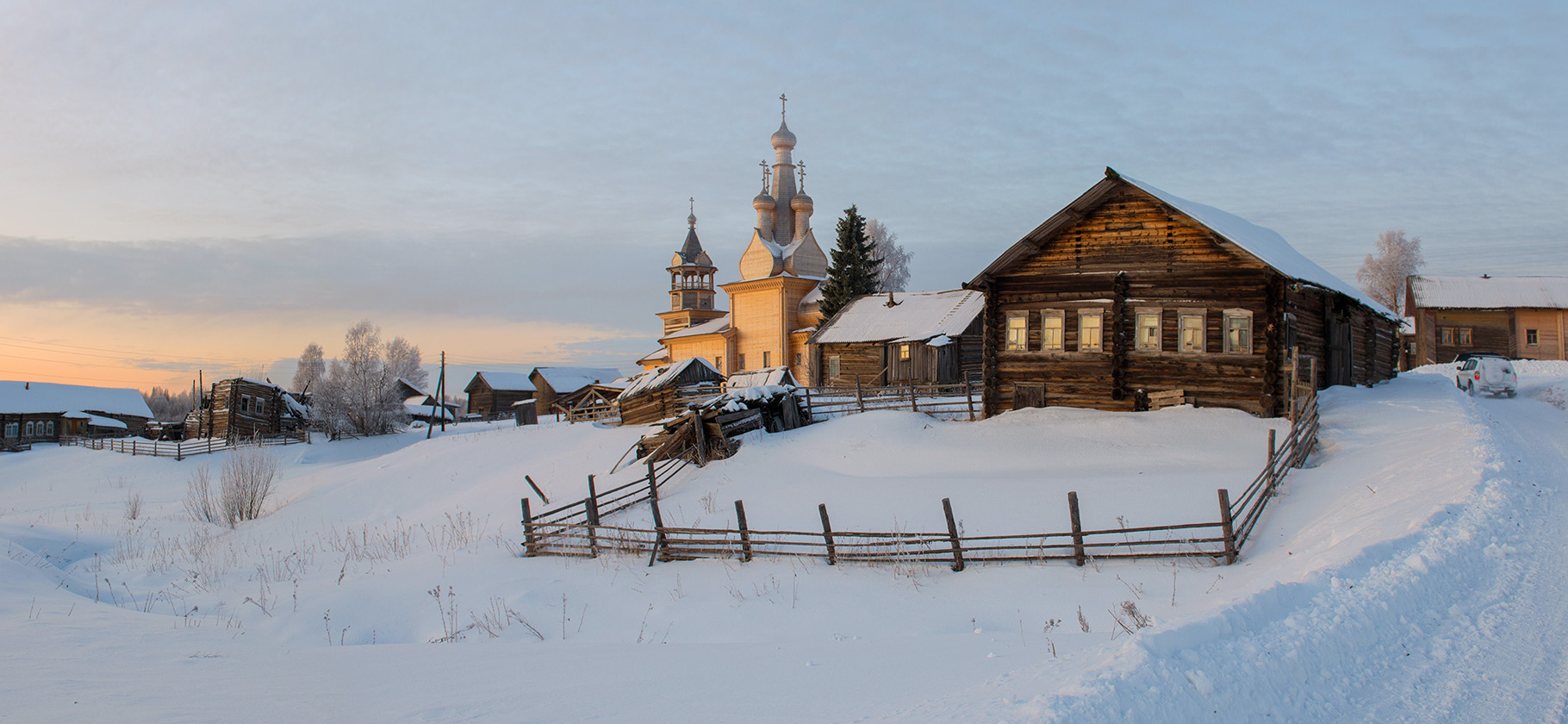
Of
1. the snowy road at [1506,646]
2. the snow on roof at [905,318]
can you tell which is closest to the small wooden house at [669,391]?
the snow on roof at [905,318]

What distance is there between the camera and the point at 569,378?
70500 mm

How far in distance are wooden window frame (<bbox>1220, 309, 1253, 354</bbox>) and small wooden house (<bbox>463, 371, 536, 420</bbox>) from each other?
62049 mm

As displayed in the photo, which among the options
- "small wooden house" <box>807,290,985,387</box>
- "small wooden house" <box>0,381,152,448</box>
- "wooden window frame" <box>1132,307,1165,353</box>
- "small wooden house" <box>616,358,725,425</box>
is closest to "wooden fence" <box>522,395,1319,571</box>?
"wooden window frame" <box>1132,307,1165,353</box>

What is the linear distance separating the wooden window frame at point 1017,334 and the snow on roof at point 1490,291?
37.0 m

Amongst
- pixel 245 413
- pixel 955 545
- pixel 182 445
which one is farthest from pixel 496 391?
pixel 955 545

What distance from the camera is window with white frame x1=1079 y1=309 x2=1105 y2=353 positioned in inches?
926

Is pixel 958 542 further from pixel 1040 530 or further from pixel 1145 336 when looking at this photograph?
pixel 1145 336

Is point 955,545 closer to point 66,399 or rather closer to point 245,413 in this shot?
point 245,413

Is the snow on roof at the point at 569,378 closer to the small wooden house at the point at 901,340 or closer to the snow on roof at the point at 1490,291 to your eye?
the small wooden house at the point at 901,340

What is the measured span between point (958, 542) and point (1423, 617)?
599 cm

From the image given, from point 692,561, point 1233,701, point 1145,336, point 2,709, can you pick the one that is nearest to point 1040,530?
point 692,561

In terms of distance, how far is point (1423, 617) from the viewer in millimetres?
8172

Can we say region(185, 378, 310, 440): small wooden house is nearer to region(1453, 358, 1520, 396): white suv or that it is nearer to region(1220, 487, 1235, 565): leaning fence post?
region(1220, 487, 1235, 565): leaning fence post

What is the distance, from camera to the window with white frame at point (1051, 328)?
79.2ft
